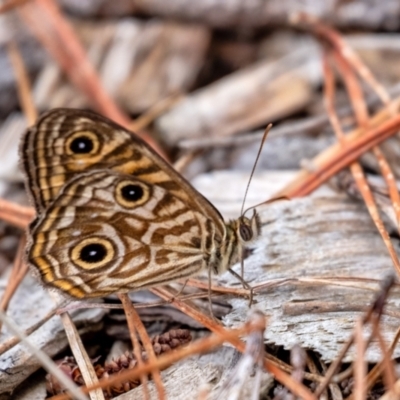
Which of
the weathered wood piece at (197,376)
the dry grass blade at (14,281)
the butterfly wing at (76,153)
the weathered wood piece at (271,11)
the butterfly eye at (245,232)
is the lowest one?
the weathered wood piece at (197,376)

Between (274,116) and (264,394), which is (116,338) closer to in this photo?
(264,394)

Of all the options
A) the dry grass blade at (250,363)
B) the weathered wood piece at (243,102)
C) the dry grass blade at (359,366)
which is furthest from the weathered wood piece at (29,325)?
the weathered wood piece at (243,102)

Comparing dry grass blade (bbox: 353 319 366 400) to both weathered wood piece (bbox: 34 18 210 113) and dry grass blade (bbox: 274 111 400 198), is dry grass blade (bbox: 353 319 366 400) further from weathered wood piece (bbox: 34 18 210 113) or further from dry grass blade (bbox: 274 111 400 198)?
weathered wood piece (bbox: 34 18 210 113)

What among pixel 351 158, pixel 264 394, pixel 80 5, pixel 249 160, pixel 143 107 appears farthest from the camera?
pixel 80 5

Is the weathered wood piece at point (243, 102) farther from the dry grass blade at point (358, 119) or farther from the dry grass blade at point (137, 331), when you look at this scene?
the dry grass blade at point (137, 331)

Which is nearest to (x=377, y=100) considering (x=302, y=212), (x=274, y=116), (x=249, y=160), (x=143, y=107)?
(x=274, y=116)

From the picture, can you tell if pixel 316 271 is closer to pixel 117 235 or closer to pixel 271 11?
pixel 117 235
